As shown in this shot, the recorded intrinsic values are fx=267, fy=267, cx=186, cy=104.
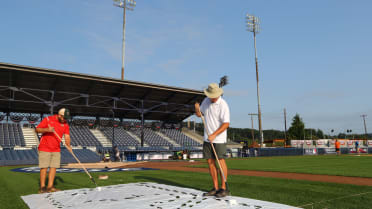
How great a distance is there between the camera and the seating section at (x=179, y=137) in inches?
1667

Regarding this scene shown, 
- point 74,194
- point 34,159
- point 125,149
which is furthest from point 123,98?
point 74,194

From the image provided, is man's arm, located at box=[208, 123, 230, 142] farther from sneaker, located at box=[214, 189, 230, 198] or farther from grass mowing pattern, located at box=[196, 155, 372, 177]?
grass mowing pattern, located at box=[196, 155, 372, 177]

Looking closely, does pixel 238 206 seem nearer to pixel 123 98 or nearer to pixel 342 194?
pixel 342 194

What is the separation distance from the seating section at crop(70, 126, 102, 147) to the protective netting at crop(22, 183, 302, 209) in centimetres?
2960

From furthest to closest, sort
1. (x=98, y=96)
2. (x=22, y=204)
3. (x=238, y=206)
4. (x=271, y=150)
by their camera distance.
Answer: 1. (x=271, y=150)
2. (x=98, y=96)
3. (x=22, y=204)
4. (x=238, y=206)

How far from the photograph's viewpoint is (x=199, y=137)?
46875 mm

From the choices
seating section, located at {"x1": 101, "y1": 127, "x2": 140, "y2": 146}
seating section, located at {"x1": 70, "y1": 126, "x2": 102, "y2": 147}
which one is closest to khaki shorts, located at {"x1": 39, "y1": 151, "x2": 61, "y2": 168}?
seating section, located at {"x1": 70, "y1": 126, "x2": 102, "y2": 147}

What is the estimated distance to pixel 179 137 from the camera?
44375 mm

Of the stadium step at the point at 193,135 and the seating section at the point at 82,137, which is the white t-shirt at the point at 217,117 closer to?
the seating section at the point at 82,137

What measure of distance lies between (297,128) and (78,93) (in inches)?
2729

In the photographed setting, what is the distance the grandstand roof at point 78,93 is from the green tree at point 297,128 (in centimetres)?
5074

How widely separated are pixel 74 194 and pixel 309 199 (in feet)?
14.4

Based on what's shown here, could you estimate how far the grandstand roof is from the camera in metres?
26.7

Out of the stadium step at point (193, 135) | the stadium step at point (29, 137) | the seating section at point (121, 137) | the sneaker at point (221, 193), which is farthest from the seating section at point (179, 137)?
the sneaker at point (221, 193)
